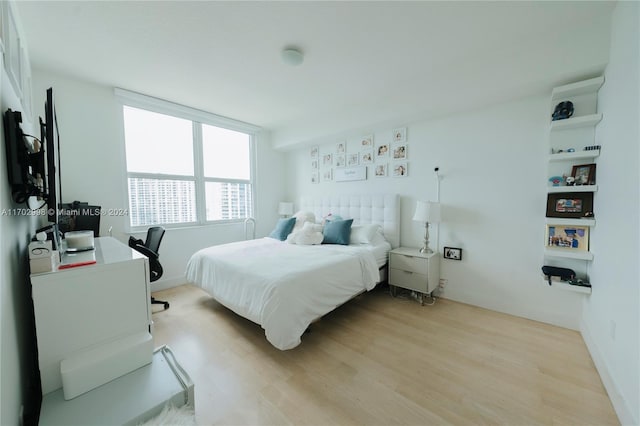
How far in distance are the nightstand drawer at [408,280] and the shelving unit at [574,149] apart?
3.58 ft

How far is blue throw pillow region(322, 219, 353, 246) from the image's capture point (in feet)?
10.6

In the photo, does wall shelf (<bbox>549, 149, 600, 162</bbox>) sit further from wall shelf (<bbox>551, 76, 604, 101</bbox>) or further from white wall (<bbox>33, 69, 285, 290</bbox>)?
white wall (<bbox>33, 69, 285, 290</bbox>)

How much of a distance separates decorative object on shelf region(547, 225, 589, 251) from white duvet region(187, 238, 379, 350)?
1.71 m

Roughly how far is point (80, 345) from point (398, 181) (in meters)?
3.34

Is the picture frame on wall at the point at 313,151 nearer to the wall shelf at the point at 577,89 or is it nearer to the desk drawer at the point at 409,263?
the desk drawer at the point at 409,263

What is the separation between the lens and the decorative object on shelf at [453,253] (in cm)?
290

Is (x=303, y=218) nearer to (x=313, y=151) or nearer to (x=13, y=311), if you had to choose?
(x=313, y=151)

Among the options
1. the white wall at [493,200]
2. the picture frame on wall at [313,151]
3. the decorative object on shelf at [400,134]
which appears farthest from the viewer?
the picture frame on wall at [313,151]

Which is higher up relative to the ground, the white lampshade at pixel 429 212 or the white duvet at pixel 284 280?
the white lampshade at pixel 429 212

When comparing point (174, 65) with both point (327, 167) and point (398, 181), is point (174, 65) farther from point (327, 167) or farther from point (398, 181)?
point (398, 181)

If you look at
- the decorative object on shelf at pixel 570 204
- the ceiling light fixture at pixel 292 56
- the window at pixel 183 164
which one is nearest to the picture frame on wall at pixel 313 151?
the window at pixel 183 164

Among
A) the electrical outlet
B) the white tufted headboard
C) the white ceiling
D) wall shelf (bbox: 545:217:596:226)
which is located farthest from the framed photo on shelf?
the electrical outlet

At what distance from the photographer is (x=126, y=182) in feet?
10.0

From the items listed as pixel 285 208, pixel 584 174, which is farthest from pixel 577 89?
pixel 285 208
